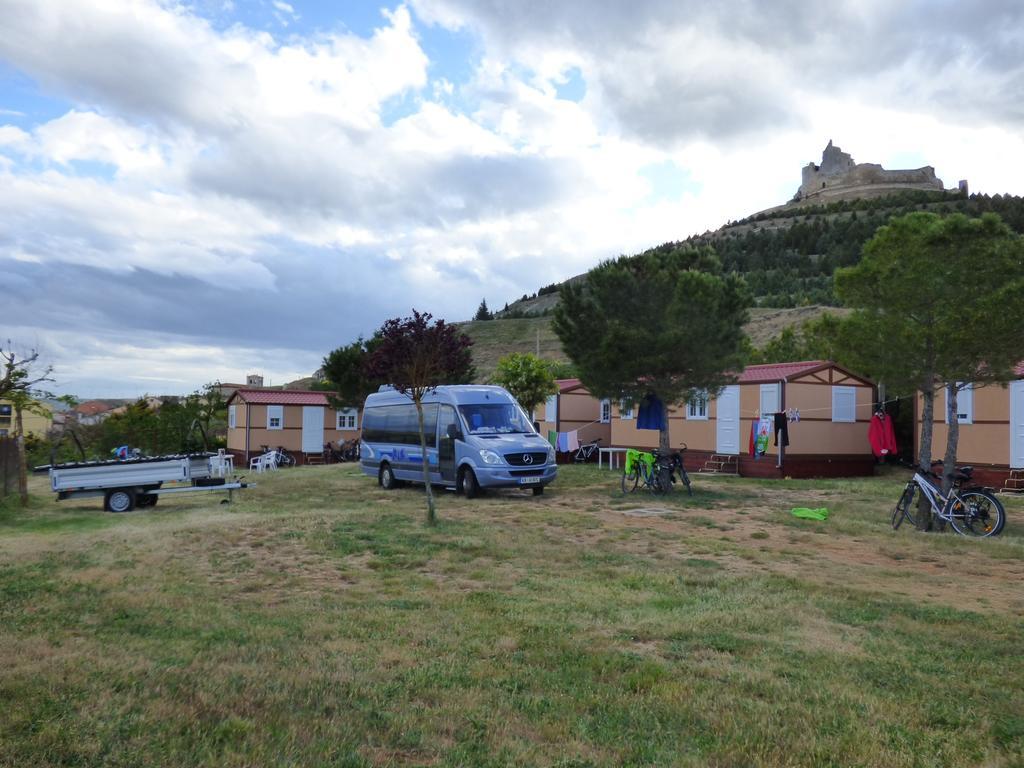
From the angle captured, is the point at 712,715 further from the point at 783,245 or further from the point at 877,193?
the point at 877,193

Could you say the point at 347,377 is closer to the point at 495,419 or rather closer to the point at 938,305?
the point at 495,419

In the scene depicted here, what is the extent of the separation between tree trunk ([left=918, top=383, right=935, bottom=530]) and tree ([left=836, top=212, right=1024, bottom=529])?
0.05 feet

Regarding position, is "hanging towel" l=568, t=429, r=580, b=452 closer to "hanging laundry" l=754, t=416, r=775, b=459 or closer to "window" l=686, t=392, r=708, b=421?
"window" l=686, t=392, r=708, b=421

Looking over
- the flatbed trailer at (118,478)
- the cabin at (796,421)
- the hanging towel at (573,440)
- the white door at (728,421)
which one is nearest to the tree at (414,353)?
the flatbed trailer at (118,478)

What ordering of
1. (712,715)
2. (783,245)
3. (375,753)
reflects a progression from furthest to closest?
1. (783,245)
2. (712,715)
3. (375,753)

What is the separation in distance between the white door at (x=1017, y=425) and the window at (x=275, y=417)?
29121 mm

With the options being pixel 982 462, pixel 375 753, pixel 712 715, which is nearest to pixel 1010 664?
pixel 712 715

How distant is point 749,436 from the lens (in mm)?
23312

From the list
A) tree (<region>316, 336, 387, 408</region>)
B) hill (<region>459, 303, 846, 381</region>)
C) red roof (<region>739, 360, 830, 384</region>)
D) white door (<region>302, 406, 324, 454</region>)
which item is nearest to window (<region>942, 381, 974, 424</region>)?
red roof (<region>739, 360, 830, 384</region>)

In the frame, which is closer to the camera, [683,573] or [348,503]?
[683,573]

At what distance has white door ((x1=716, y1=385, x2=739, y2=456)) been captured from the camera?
23797mm

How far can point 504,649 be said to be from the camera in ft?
17.0

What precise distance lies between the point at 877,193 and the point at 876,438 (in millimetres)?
117549

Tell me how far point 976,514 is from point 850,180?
475ft
